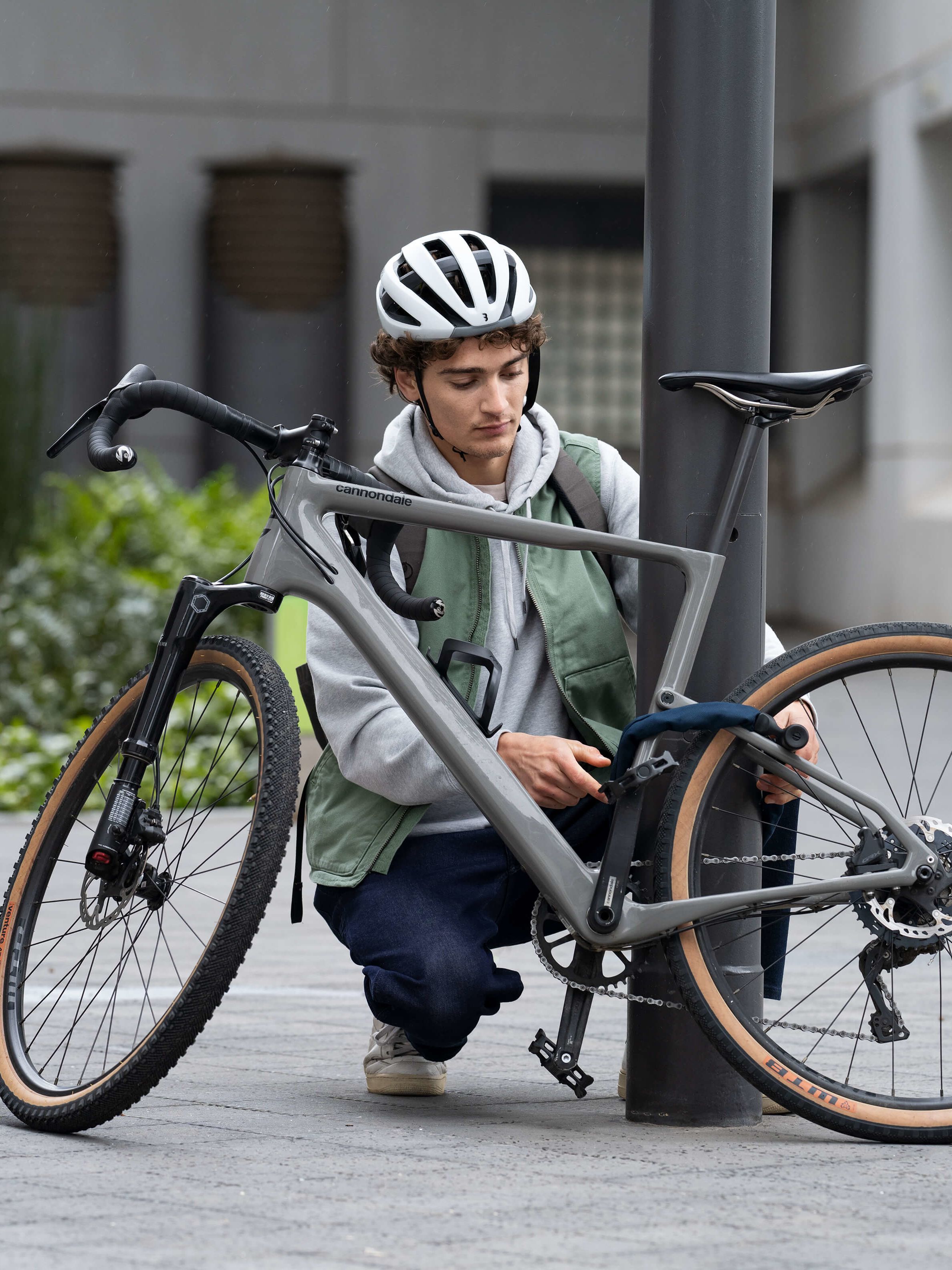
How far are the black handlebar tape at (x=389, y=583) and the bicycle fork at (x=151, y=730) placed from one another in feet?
0.57

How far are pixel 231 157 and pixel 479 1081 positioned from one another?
12.6 metres

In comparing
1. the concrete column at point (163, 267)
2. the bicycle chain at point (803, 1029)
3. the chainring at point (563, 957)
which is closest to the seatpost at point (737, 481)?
the chainring at point (563, 957)

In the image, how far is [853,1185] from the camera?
→ 296 centimetres

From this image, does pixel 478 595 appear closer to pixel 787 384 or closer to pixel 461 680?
pixel 461 680

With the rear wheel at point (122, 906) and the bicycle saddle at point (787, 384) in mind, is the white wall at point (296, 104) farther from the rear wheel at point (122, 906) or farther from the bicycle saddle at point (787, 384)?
the bicycle saddle at point (787, 384)

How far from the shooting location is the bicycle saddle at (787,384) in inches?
131

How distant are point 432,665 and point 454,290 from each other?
685mm

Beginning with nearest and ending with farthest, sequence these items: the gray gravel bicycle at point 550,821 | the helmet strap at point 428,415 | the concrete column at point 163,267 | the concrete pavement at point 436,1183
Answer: the concrete pavement at point 436,1183, the gray gravel bicycle at point 550,821, the helmet strap at point 428,415, the concrete column at point 163,267

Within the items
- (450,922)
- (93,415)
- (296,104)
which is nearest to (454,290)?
(93,415)

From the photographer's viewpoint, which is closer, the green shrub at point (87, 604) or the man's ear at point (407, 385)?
the man's ear at point (407, 385)

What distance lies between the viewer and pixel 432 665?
3408 mm

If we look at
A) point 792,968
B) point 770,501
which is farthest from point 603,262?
point 792,968

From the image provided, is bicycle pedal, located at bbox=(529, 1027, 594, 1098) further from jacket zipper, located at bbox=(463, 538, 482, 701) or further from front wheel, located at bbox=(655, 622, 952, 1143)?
jacket zipper, located at bbox=(463, 538, 482, 701)

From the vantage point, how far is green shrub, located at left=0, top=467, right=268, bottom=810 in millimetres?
9594
